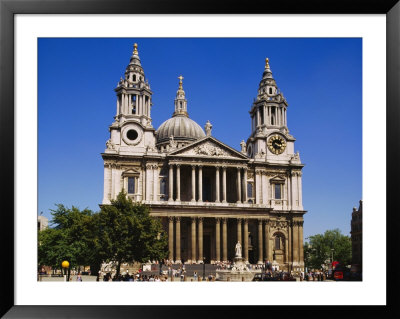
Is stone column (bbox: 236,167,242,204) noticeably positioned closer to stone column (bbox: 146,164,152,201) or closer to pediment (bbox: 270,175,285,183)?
pediment (bbox: 270,175,285,183)

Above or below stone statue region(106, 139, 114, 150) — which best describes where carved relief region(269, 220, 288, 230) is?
below

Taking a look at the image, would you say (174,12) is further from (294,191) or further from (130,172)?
(294,191)

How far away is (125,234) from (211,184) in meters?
21.9

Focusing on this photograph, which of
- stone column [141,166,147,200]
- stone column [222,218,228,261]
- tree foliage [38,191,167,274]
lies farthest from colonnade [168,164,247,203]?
tree foliage [38,191,167,274]

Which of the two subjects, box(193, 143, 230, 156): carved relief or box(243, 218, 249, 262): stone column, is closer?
box(243, 218, 249, 262): stone column

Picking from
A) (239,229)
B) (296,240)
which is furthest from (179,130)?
(296,240)

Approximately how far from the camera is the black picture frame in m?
17.7

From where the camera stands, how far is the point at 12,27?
59.8 ft

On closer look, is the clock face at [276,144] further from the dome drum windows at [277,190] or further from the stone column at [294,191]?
the dome drum windows at [277,190]

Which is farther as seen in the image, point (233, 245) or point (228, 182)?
point (228, 182)

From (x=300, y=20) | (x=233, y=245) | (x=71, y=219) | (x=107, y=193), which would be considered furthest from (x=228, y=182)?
(x=300, y=20)

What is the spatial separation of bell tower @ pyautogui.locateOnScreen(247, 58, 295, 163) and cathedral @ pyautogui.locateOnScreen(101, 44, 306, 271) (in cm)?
13

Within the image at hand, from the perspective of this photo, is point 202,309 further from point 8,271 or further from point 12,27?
point 12,27

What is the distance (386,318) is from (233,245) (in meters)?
42.0
